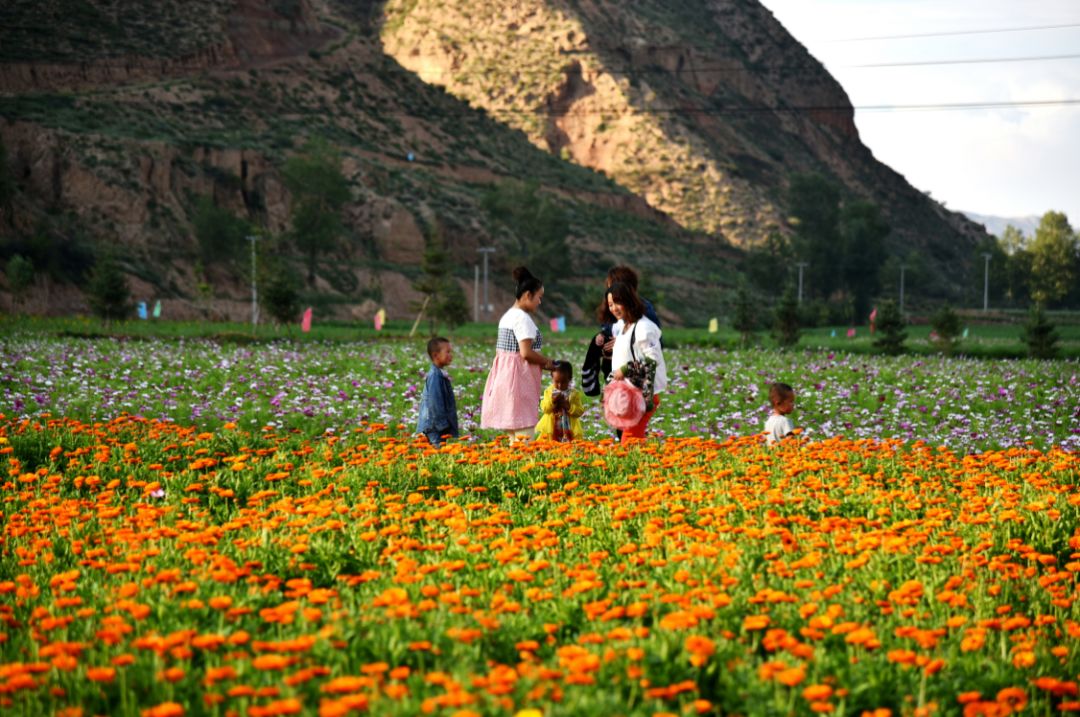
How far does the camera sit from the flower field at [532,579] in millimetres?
4316

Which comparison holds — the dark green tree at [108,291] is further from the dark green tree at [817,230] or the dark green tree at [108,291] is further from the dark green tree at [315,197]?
the dark green tree at [817,230]

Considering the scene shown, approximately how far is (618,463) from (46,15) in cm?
8978

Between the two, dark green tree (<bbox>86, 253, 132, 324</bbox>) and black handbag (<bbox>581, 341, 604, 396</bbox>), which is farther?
dark green tree (<bbox>86, 253, 132, 324</bbox>)

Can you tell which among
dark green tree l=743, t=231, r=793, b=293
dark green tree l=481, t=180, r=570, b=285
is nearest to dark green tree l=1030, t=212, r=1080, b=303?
dark green tree l=743, t=231, r=793, b=293

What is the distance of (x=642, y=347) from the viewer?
32.0 feet

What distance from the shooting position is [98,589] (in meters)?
5.58

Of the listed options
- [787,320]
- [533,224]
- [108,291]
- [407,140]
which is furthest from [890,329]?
[407,140]

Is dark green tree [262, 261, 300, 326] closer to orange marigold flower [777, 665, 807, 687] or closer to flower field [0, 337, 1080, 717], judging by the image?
flower field [0, 337, 1080, 717]

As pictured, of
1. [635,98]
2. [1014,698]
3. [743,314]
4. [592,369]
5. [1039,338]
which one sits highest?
[635,98]

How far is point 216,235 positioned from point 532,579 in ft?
199

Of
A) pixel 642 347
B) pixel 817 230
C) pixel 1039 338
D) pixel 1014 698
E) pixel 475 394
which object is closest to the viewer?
pixel 1014 698

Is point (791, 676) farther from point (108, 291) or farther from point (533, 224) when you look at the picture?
point (533, 224)

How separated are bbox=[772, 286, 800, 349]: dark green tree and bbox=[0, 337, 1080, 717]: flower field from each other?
25.8 m

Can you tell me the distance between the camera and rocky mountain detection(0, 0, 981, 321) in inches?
2562
